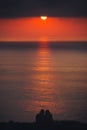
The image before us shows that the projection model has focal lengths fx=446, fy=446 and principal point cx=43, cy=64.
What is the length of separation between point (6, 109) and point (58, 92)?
7.66m

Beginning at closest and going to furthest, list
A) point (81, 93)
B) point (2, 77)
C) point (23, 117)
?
point (23, 117) < point (81, 93) < point (2, 77)

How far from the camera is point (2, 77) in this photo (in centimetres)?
3709

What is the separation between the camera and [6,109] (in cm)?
2108

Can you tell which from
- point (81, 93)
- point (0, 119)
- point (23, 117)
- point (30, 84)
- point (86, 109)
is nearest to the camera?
point (0, 119)

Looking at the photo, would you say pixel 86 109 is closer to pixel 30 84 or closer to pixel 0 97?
pixel 0 97

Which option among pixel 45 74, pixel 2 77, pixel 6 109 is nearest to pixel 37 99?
pixel 6 109

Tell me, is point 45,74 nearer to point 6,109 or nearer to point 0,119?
point 6,109

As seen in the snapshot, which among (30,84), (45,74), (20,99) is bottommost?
(20,99)

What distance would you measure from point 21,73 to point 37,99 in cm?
1560

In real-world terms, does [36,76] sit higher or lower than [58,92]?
higher

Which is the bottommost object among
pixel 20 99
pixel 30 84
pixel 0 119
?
pixel 0 119

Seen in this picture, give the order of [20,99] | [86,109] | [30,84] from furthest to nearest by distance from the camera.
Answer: [30,84] → [20,99] → [86,109]

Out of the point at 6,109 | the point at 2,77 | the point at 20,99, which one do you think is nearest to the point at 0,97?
the point at 20,99

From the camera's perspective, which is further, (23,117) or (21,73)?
(21,73)
